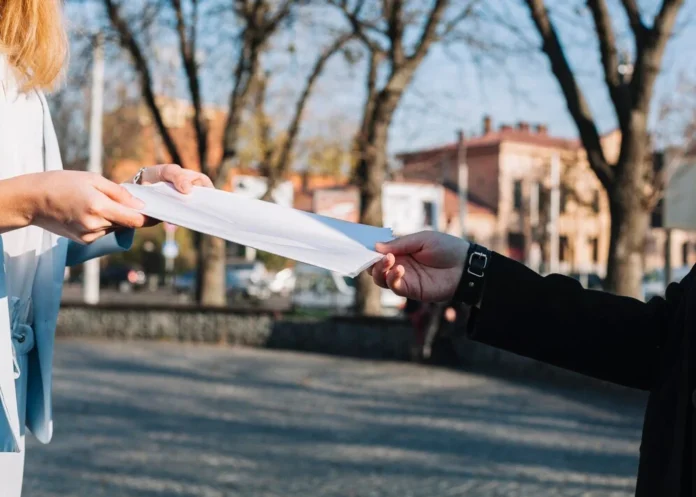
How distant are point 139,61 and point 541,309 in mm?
18501

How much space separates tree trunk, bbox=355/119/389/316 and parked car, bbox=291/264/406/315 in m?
7.29

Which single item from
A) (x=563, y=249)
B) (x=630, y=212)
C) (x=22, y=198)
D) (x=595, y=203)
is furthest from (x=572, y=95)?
(x=563, y=249)

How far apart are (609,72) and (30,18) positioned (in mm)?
11655

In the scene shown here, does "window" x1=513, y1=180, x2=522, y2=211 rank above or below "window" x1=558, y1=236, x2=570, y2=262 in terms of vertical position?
above

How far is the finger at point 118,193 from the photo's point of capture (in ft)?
5.49

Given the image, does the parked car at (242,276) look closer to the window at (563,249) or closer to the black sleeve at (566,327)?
the window at (563,249)

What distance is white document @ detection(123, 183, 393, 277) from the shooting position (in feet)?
5.98

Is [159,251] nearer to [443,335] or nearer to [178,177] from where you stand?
[443,335]

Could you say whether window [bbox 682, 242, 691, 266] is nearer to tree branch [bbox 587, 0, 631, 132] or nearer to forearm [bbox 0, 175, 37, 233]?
tree branch [bbox 587, 0, 631, 132]

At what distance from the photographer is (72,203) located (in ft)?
5.36

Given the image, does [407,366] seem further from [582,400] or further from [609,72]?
[609,72]

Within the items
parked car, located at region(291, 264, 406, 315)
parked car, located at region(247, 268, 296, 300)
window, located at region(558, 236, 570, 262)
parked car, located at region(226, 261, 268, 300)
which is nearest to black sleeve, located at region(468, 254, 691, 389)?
parked car, located at region(291, 264, 406, 315)

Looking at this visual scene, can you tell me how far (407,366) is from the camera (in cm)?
1527

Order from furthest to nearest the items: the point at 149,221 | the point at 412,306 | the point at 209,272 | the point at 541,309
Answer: the point at 209,272
the point at 412,306
the point at 541,309
the point at 149,221
